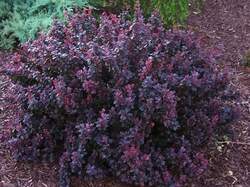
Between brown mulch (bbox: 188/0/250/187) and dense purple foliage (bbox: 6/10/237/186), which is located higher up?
dense purple foliage (bbox: 6/10/237/186)

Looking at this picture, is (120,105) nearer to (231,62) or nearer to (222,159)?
(222,159)

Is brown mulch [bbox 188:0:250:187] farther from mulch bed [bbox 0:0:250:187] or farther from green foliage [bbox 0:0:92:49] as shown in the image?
green foliage [bbox 0:0:92:49]

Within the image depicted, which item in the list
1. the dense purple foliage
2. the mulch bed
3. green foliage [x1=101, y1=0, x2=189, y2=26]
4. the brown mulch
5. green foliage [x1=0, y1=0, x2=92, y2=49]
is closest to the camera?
the dense purple foliage

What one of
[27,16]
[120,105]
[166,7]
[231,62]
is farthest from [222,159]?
[27,16]

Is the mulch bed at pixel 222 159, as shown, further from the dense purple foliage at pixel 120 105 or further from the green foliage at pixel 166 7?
the green foliage at pixel 166 7

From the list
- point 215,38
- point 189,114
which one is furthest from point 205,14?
point 189,114

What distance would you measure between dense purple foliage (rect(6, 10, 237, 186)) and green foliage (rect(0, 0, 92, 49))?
1.52m

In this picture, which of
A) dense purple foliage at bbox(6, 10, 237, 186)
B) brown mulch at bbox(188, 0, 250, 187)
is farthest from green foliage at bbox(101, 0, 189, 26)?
dense purple foliage at bbox(6, 10, 237, 186)

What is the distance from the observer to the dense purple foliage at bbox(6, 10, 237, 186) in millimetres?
3178

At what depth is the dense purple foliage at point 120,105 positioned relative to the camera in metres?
3.18

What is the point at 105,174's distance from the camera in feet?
11.0

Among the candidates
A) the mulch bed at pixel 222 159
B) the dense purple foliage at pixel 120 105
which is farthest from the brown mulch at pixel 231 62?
the dense purple foliage at pixel 120 105

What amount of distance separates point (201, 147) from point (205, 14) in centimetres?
314

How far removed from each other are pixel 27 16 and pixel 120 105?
2.55 m
